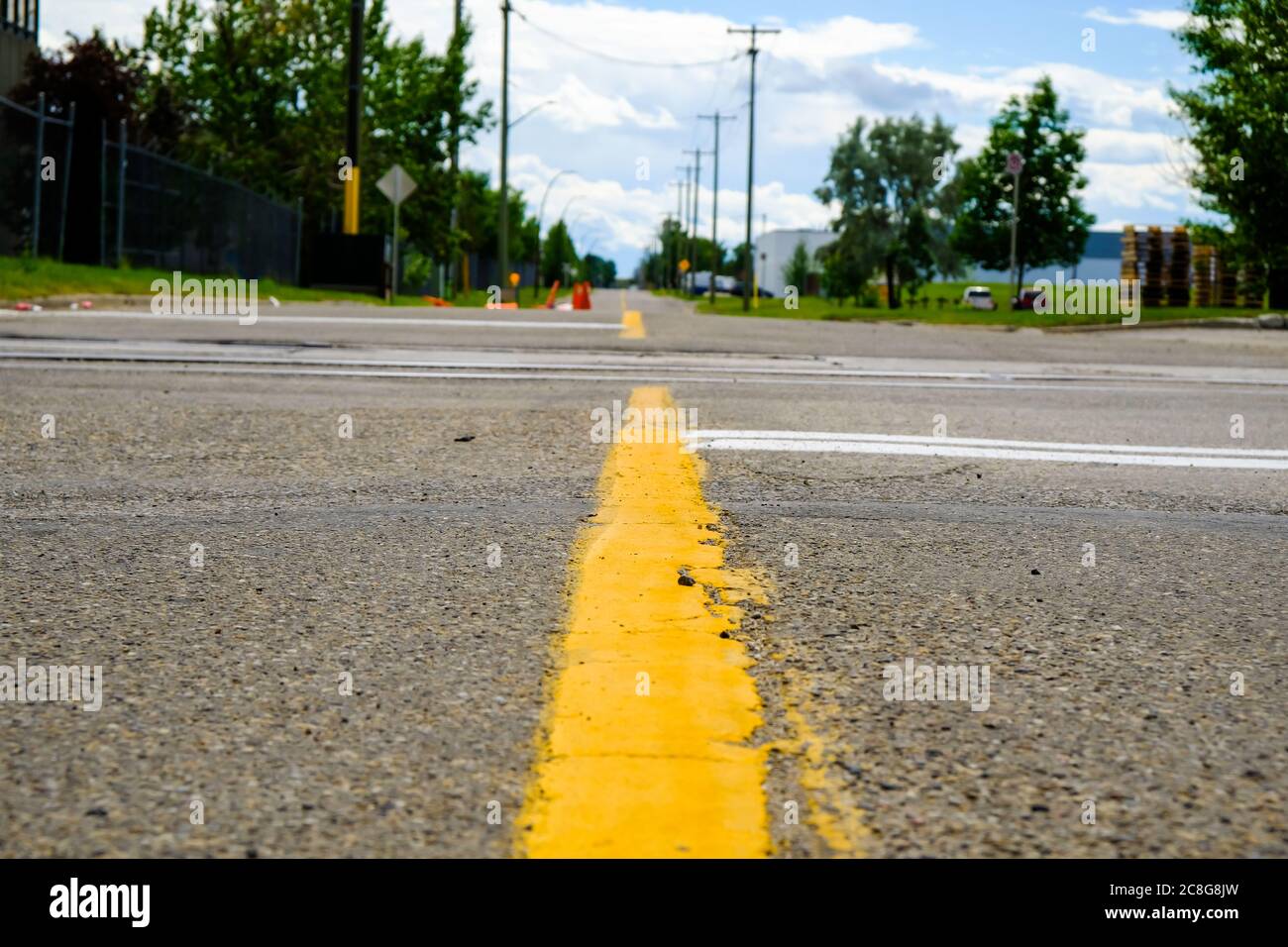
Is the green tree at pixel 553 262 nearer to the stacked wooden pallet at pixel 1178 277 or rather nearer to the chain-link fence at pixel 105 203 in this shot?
the stacked wooden pallet at pixel 1178 277

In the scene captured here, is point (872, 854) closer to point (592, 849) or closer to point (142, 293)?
point (592, 849)

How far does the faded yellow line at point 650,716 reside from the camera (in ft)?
5.86

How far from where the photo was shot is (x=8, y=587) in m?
3.10

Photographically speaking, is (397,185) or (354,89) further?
(354,89)

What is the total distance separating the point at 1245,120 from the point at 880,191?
5538cm

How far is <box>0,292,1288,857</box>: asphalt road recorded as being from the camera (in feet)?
6.07

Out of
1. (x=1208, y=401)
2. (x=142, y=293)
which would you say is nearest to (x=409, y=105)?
(x=142, y=293)

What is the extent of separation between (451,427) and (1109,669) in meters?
3.90

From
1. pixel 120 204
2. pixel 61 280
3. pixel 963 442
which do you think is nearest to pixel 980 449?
pixel 963 442

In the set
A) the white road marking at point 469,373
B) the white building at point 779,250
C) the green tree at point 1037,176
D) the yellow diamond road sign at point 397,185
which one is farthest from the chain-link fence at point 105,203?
the white building at point 779,250

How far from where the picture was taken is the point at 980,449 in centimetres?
571

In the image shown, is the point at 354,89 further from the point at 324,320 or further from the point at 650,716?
the point at 650,716

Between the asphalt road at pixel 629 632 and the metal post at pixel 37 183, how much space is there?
17.7 meters

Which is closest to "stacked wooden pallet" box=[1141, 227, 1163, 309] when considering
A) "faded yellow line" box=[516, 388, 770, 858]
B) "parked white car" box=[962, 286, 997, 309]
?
"parked white car" box=[962, 286, 997, 309]
